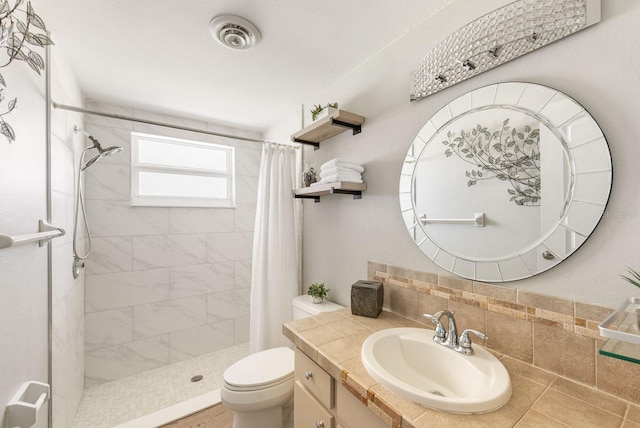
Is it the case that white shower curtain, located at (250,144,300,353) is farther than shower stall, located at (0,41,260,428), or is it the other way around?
white shower curtain, located at (250,144,300,353)

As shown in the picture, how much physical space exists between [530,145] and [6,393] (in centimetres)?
205

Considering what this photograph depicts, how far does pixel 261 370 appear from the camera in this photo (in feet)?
5.05

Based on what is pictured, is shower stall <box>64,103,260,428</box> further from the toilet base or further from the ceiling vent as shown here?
the ceiling vent

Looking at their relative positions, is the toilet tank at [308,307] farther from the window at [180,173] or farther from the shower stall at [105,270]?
the window at [180,173]

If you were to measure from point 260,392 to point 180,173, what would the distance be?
82.1 inches

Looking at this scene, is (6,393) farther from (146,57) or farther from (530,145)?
(530,145)

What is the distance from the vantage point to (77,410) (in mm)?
1876

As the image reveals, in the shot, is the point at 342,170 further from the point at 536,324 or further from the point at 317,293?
the point at 536,324

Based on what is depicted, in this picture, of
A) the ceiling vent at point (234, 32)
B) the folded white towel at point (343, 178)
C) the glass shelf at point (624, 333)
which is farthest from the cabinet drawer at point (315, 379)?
the ceiling vent at point (234, 32)

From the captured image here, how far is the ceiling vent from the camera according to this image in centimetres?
133

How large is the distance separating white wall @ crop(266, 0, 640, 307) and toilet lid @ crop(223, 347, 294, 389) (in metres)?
0.53

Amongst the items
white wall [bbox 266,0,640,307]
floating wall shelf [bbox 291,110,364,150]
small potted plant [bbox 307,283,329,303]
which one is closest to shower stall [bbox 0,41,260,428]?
floating wall shelf [bbox 291,110,364,150]

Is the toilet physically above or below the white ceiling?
below

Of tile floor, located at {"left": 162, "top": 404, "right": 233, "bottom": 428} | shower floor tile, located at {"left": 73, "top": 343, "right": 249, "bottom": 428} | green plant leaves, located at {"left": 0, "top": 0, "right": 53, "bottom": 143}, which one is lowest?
shower floor tile, located at {"left": 73, "top": 343, "right": 249, "bottom": 428}
